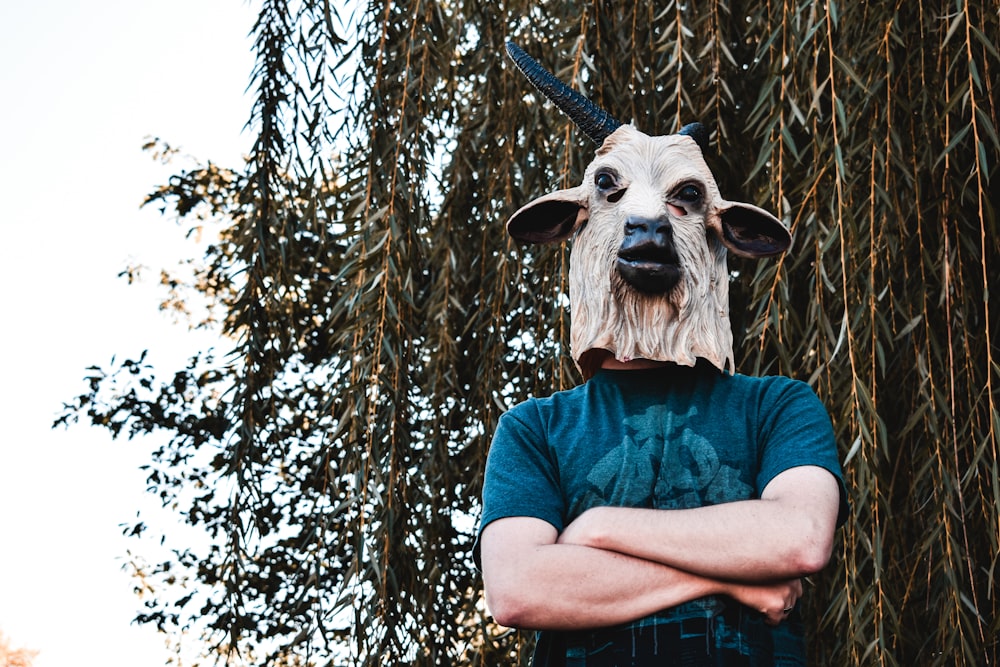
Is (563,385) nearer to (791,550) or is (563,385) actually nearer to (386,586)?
(386,586)

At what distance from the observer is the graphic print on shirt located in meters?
1.61

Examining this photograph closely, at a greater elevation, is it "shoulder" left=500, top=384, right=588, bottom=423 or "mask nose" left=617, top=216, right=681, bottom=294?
"mask nose" left=617, top=216, right=681, bottom=294

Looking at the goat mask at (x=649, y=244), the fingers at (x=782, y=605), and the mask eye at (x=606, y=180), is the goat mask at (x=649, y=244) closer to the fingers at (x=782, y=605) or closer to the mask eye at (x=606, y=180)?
the mask eye at (x=606, y=180)

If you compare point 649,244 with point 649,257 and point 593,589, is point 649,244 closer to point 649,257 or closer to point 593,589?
point 649,257

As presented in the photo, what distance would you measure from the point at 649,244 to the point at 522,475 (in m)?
0.35

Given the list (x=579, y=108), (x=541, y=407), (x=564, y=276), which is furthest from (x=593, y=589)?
(x=564, y=276)

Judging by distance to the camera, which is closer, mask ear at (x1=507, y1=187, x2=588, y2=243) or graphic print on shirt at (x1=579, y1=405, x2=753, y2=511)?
graphic print on shirt at (x1=579, y1=405, x2=753, y2=511)

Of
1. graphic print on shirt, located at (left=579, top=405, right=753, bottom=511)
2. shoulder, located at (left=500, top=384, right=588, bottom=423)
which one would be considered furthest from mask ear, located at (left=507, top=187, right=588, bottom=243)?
graphic print on shirt, located at (left=579, top=405, right=753, bottom=511)

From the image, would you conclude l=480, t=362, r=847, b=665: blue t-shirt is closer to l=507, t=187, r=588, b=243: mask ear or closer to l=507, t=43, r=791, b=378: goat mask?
l=507, t=43, r=791, b=378: goat mask

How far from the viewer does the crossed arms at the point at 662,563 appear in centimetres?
151

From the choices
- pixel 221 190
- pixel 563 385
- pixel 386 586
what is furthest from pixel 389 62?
pixel 221 190

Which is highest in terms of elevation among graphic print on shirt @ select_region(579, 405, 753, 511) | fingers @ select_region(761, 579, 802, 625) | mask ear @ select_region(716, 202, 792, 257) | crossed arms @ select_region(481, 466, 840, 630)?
mask ear @ select_region(716, 202, 792, 257)

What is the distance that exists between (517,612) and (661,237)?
0.54m

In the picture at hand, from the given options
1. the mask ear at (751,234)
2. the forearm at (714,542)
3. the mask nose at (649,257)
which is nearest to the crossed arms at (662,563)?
the forearm at (714,542)
